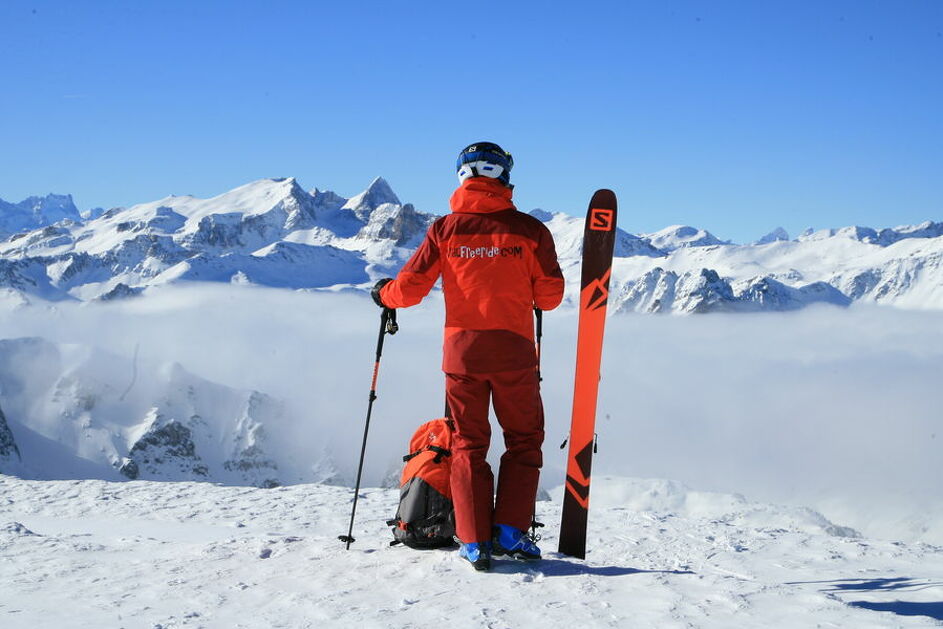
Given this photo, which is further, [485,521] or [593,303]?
[593,303]

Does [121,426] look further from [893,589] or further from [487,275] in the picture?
[893,589]

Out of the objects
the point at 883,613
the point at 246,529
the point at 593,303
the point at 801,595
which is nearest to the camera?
the point at 883,613

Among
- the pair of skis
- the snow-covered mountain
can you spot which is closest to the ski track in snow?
the pair of skis

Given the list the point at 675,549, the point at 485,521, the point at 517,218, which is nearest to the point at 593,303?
the point at 517,218

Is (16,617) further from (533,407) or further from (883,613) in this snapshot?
(883,613)

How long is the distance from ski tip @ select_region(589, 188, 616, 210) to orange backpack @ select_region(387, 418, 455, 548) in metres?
2.11

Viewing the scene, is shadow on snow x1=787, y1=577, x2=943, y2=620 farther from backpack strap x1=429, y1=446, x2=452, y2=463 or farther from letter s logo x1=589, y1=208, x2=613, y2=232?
letter s logo x1=589, y1=208, x2=613, y2=232

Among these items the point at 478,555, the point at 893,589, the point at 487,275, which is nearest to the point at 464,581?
the point at 478,555

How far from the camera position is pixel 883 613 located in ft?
12.4

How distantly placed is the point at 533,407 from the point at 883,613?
233 cm

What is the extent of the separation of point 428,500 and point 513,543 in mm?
774

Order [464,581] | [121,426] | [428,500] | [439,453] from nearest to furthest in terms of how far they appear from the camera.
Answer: [464,581] → [428,500] → [439,453] → [121,426]

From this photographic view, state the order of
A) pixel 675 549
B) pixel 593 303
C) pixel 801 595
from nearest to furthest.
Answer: pixel 801 595 < pixel 593 303 < pixel 675 549

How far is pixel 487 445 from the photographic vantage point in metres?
5.08
